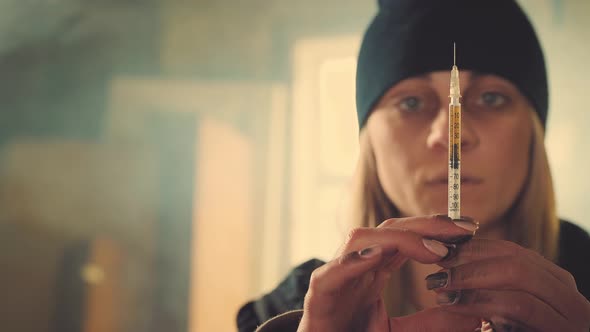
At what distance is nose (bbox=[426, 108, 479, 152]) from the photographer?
3.08 ft

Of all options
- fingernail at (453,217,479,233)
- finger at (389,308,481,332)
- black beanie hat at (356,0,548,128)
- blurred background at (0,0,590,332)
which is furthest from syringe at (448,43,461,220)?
blurred background at (0,0,590,332)

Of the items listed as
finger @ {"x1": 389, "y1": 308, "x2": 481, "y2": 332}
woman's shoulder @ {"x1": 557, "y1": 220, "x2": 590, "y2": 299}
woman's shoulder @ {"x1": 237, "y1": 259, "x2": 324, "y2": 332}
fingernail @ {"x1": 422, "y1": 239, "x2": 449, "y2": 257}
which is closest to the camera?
fingernail @ {"x1": 422, "y1": 239, "x2": 449, "y2": 257}

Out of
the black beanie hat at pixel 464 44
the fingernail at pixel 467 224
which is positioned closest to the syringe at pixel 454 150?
the fingernail at pixel 467 224

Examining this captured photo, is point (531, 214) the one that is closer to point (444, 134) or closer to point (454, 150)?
point (444, 134)

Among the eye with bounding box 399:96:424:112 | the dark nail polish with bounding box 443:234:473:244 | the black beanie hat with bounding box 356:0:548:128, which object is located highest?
Result: the black beanie hat with bounding box 356:0:548:128

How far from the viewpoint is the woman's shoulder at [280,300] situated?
3.38 feet

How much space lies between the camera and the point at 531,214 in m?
0.94

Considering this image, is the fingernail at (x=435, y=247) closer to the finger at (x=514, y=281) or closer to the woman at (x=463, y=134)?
the finger at (x=514, y=281)

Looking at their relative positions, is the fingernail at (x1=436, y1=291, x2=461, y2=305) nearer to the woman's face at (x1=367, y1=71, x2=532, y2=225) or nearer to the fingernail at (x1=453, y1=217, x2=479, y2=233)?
the fingernail at (x1=453, y1=217, x2=479, y2=233)

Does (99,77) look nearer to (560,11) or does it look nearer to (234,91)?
(234,91)

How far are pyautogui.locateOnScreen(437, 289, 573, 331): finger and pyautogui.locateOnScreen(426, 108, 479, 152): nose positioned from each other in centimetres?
34

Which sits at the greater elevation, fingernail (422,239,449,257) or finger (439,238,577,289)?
fingernail (422,239,449,257)

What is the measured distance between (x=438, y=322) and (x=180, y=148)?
757 millimetres

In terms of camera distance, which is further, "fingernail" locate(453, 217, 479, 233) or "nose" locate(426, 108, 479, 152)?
"nose" locate(426, 108, 479, 152)
